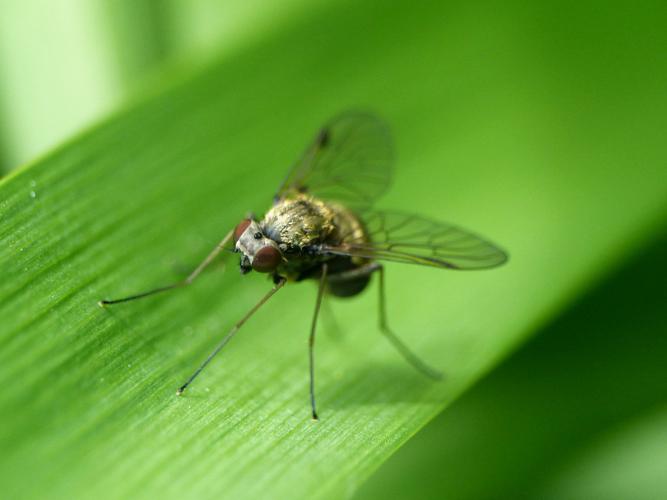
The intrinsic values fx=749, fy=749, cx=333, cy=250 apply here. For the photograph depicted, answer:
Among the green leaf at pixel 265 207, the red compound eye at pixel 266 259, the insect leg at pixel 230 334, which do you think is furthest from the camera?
the red compound eye at pixel 266 259

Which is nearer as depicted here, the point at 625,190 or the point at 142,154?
the point at 142,154

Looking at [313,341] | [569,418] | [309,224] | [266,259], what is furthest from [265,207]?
[569,418]

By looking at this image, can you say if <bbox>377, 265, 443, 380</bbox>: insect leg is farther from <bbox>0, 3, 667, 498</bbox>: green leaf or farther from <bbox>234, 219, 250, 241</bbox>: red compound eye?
<bbox>234, 219, 250, 241</bbox>: red compound eye

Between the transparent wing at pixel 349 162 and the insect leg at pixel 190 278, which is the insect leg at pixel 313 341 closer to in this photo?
the insect leg at pixel 190 278

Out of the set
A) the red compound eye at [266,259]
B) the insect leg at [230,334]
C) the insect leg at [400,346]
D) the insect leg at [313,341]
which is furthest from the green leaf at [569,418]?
the red compound eye at [266,259]

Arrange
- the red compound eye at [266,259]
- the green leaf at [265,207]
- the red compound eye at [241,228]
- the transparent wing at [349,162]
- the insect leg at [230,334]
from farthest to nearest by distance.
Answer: the transparent wing at [349,162], the red compound eye at [241,228], the red compound eye at [266,259], the insect leg at [230,334], the green leaf at [265,207]

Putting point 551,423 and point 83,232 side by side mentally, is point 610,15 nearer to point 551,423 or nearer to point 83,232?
point 551,423

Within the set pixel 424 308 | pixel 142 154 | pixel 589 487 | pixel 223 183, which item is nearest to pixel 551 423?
pixel 589 487
